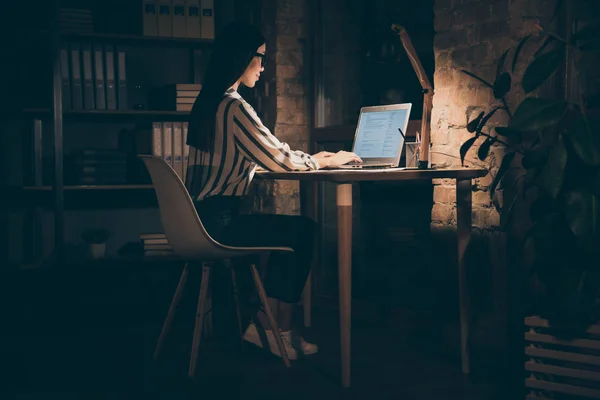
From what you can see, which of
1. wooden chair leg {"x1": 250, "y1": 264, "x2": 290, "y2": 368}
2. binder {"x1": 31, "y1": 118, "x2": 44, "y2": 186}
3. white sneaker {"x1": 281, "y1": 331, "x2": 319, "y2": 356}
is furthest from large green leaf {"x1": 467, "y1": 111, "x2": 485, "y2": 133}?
binder {"x1": 31, "y1": 118, "x2": 44, "y2": 186}

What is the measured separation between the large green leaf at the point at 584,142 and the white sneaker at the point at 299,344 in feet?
5.05

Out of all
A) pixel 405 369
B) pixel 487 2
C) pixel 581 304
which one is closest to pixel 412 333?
pixel 405 369

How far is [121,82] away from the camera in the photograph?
15.5 feet

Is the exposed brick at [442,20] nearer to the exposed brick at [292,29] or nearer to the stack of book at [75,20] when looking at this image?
the exposed brick at [292,29]

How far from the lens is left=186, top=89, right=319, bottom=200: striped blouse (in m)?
3.21

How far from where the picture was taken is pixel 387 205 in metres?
4.20

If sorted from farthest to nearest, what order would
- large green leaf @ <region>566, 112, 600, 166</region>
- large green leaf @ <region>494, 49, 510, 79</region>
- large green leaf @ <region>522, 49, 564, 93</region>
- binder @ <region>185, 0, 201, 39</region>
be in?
binder @ <region>185, 0, 201, 39</region>, large green leaf @ <region>494, 49, 510, 79</region>, large green leaf @ <region>522, 49, 564, 93</region>, large green leaf @ <region>566, 112, 600, 166</region>

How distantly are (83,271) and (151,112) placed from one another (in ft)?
3.34

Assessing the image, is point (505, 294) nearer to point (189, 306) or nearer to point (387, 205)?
point (387, 205)

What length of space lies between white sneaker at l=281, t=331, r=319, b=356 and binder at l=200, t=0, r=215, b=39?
2.16 metres

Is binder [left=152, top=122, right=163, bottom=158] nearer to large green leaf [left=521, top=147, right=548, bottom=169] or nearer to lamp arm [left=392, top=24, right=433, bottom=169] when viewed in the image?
lamp arm [left=392, top=24, right=433, bottom=169]

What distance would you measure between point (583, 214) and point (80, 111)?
3.06 metres

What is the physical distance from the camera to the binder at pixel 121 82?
186 inches

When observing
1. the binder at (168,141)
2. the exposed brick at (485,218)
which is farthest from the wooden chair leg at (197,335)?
the binder at (168,141)
